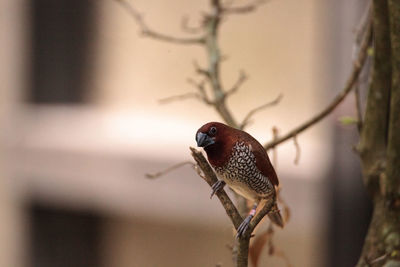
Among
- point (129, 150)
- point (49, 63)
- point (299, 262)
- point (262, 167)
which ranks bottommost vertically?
point (299, 262)

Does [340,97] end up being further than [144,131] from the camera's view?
No

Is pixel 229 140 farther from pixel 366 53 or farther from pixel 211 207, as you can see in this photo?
pixel 211 207

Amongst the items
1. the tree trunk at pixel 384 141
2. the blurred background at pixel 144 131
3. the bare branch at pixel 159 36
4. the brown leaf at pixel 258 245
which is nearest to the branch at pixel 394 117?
the tree trunk at pixel 384 141

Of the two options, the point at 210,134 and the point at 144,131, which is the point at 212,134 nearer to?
the point at 210,134

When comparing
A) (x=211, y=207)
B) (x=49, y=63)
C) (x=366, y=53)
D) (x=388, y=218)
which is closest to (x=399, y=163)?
(x=388, y=218)

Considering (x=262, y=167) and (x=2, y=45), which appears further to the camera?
(x=2, y=45)

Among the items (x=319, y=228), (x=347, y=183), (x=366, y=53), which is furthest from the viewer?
(x=319, y=228)

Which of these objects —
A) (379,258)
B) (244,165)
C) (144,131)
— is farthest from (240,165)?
(144,131)
